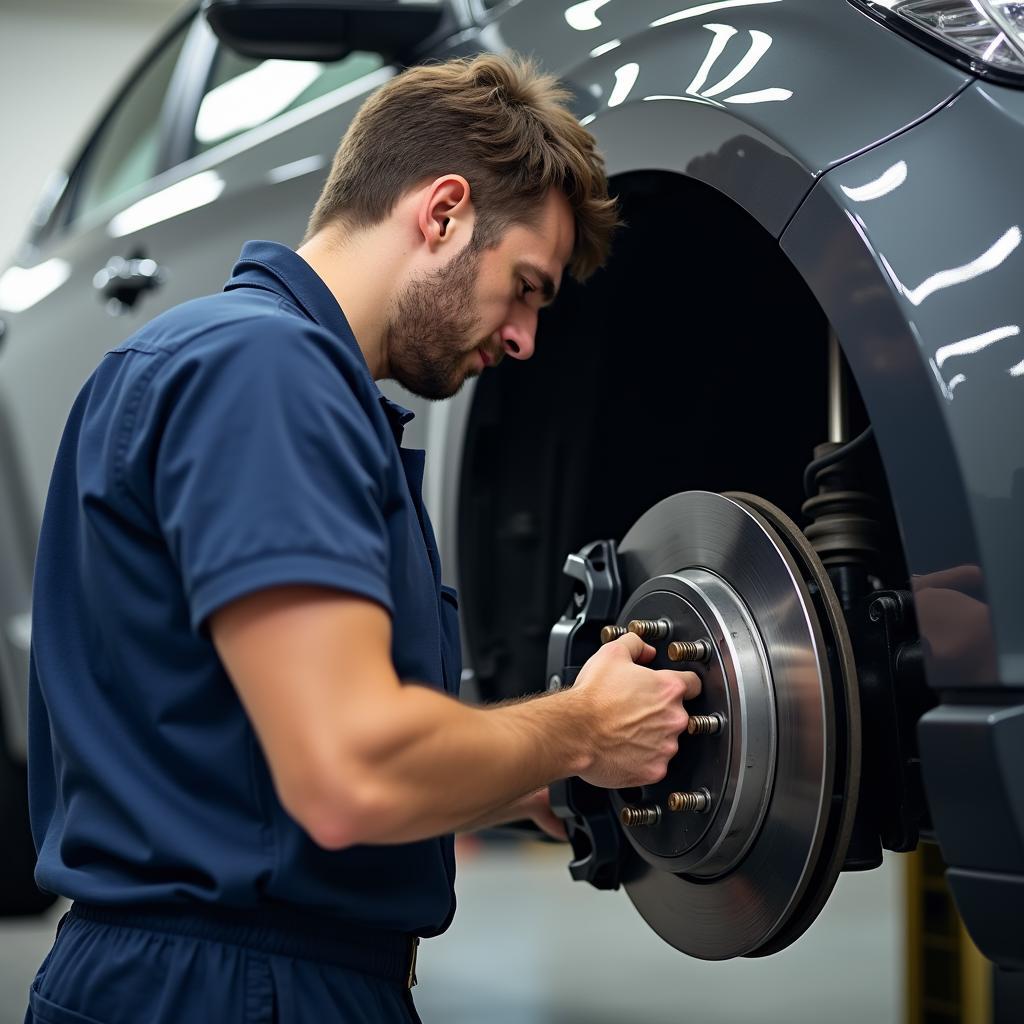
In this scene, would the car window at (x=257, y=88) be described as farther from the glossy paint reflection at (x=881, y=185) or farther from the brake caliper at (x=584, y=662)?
the glossy paint reflection at (x=881, y=185)

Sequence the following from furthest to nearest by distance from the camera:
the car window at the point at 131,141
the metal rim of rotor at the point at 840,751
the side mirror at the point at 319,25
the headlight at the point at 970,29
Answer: the car window at the point at 131,141, the side mirror at the point at 319,25, the metal rim of rotor at the point at 840,751, the headlight at the point at 970,29

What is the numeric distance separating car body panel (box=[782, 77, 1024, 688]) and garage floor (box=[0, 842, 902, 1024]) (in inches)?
72.4

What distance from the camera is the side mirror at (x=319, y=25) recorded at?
57.5 inches

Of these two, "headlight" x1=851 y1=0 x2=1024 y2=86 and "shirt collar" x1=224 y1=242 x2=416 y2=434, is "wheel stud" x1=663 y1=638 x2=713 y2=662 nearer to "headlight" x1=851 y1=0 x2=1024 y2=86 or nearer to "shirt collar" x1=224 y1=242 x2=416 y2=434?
"shirt collar" x1=224 y1=242 x2=416 y2=434

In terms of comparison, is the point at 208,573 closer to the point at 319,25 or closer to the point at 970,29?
the point at 970,29

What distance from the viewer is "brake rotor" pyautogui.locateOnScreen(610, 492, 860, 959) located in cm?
99

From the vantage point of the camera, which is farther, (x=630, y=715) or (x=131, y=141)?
(x=131, y=141)

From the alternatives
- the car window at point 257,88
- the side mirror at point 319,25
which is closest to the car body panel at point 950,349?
the side mirror at point 319,25

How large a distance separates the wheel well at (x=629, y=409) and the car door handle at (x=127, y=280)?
73 cm

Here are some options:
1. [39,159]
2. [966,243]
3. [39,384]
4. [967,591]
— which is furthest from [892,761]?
[39,159]

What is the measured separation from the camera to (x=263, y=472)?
2.54 ft

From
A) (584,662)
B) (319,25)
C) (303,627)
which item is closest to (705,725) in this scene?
(584,662)

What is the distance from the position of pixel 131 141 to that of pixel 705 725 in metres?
1.89

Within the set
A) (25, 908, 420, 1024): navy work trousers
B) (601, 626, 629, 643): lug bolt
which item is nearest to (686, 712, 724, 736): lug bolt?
(601, 626, 629, 643): lug bolt
